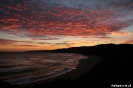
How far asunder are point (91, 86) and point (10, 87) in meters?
6.87

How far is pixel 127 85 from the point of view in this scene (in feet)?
34.2

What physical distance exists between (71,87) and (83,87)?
3.31 ft

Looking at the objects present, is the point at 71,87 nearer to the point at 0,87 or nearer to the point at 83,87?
the point at 83,87

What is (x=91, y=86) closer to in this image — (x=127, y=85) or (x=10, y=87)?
(x=127, y=85)

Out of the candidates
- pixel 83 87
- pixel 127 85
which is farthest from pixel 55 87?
pixel 127 85

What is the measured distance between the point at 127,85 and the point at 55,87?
19.7 feet

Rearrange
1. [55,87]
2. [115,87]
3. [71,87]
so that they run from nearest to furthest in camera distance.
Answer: [115,87] < [71,87] < [55,87]

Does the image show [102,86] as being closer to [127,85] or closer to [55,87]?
[127,85]

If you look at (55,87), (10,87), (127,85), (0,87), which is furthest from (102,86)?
(0,87)

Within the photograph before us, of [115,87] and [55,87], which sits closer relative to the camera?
[115,87]

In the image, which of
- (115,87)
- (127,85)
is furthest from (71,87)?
(127,85)

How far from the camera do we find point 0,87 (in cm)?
1117

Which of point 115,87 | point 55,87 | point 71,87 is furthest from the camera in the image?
point 55,87

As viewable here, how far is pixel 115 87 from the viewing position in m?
10.1
